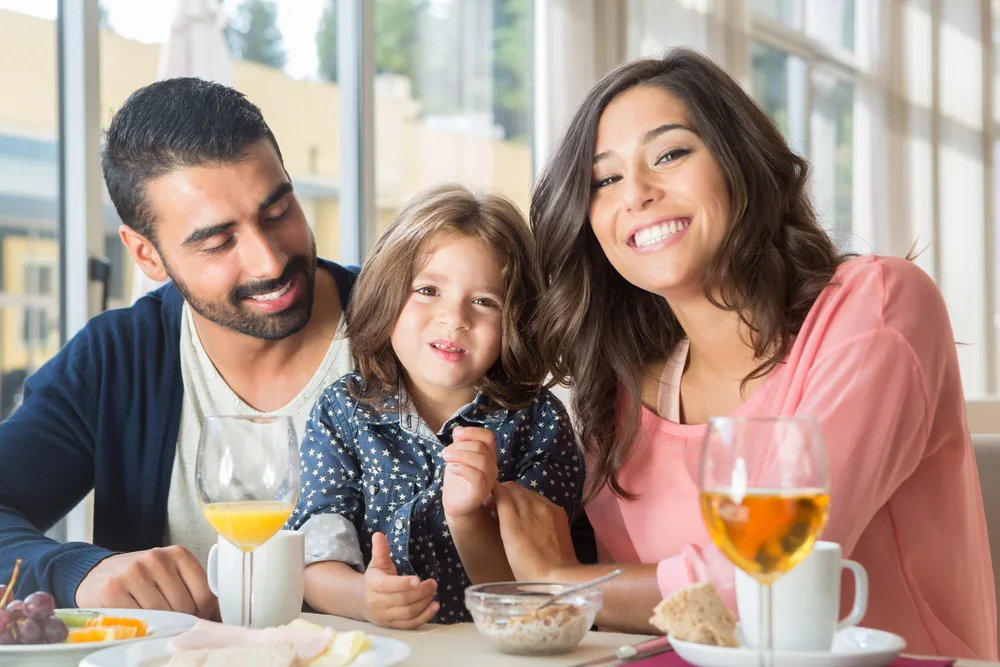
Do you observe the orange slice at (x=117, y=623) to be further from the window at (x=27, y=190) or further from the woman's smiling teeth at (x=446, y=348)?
the window at (x=27, y=190)

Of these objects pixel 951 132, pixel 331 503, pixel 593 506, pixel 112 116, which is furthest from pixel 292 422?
pixel 951 132

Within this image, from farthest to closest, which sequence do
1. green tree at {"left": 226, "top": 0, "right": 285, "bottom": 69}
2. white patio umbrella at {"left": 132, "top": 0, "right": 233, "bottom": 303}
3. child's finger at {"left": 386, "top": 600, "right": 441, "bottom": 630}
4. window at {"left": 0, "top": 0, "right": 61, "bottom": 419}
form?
green tree at {"left": 226, "top": 0, "right": 285, "bottom": 69}, white patio umbrella at {"left": 132, "top": 0, "right": 233, "bottom": 303}, window at {"left": 0, "top": 0, "right": 61, "bottom": 419}, child's finger at {"left": 386, "top": 600, "right": 441, "bottom": 630}

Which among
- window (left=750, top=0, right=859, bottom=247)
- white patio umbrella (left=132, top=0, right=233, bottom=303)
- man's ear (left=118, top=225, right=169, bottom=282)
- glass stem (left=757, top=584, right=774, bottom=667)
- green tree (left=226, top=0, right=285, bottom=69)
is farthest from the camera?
window (left=750, top=0, right=859, bottom=247)

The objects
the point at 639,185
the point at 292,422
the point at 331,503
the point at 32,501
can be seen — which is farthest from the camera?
the point at 32,501

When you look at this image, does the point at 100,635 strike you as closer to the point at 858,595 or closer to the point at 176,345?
the point at 858,595

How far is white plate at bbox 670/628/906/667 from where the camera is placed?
95 centimetres

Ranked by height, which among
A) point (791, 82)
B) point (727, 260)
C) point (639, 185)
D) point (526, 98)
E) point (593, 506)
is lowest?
point (593, 506)

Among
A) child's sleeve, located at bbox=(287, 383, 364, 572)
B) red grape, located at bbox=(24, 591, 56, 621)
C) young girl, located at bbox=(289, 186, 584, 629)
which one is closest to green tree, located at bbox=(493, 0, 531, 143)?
young girl, located at bbox=(289, 186, 584, 629)

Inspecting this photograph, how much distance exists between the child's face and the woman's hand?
0.28 meters

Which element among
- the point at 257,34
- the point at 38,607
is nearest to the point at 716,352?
the point at 38,607

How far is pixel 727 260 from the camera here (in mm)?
1664

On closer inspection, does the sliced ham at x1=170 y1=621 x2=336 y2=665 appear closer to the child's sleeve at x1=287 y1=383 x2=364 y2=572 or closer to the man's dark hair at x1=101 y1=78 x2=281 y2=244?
the child's sleeve at x1=287 y1=383 x2=364 y2=572

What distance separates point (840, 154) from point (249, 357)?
5.17 m

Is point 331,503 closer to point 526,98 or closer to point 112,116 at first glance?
point 112,116
